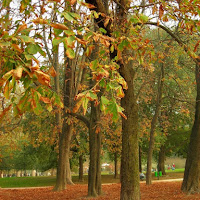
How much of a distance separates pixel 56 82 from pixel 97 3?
32.3 feet

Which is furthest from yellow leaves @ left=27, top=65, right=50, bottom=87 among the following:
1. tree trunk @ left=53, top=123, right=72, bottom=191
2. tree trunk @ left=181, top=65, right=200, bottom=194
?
tree trunk @ left=53, top=123, right=72, bottom=191

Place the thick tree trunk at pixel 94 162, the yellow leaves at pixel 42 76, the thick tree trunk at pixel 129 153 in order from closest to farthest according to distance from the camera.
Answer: the yellow leaves at pixel 42 76
the thick tree trunk at pixel 129 153
the thick tree trunk at pixel 94 162

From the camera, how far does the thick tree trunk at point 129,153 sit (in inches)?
317

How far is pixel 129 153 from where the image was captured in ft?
26.9

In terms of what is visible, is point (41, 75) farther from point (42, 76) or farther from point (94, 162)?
point (94, 162)

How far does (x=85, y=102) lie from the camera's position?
9.96 feet

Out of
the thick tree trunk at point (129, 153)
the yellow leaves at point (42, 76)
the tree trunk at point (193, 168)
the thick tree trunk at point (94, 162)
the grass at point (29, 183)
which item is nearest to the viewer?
the yellow leaves at point (42, 76)

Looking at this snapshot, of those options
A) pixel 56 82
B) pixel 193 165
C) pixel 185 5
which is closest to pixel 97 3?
pixel 185 5

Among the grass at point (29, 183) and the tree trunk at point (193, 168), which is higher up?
the tree trunk at point (193, 168)

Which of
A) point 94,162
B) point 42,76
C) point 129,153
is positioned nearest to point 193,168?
point 94,162

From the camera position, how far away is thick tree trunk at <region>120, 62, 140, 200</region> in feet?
26.4

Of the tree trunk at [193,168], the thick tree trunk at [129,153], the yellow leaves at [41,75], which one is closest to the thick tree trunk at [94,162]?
the tree trunk at [193,168]

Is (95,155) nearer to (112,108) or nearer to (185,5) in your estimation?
(185,5)

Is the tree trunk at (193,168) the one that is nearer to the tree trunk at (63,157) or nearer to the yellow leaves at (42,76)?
the tree trunk at (63,157)
